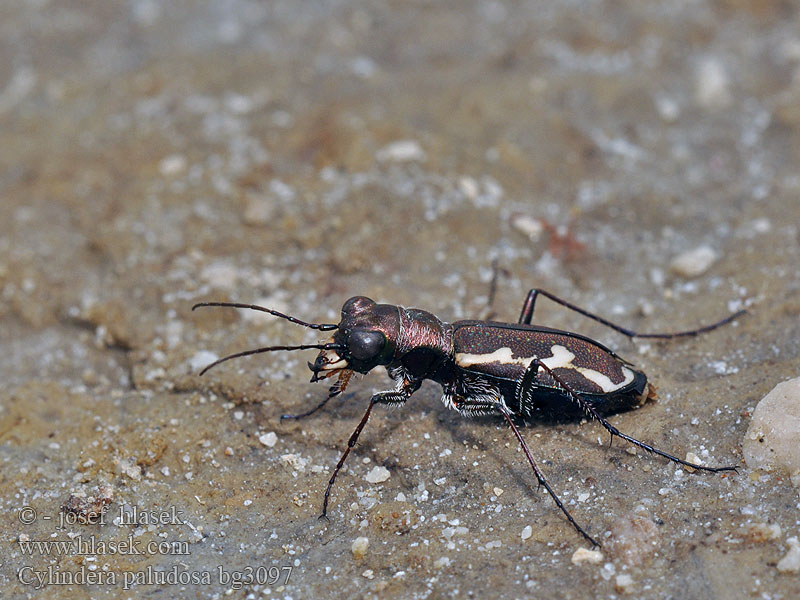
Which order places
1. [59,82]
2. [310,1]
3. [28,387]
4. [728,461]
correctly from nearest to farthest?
[728,461]
[28,387]
[59,82]
[310,1]

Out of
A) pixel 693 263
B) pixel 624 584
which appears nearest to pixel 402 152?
pixel 693 263

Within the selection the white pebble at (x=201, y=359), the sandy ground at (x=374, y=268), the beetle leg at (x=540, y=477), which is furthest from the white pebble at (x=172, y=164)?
the beetle leg at (x=540, y=477)

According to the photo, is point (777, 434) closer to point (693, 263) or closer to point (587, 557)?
point (587, 557)

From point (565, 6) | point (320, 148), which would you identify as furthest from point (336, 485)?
point (565, 6)

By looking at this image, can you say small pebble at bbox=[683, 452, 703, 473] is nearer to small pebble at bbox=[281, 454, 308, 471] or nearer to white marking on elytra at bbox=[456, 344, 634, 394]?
white marking on elytra at bbox=[456, 344, 634, 394]

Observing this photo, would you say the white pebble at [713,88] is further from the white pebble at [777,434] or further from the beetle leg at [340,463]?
the beetle leg at [340,463]

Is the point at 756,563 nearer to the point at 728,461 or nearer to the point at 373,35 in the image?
the point at 728,461

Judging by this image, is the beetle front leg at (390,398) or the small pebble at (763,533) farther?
the beetle front leg at (390,398)
